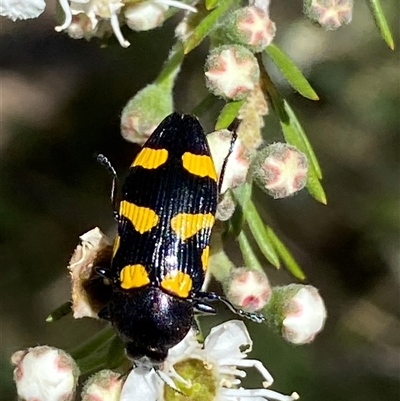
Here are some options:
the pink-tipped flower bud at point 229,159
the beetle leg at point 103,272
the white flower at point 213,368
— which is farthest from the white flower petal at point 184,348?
the pink-tipped flower bud at point 229,159

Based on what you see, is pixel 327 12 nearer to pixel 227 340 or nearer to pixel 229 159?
pixel 229 159

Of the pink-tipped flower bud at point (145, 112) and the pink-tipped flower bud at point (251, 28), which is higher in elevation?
the pink-tipped flower bud at point (251, 28)

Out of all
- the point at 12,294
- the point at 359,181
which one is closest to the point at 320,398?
the point at 359,181

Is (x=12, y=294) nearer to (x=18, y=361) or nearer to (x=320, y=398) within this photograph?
(x=320, y=398)

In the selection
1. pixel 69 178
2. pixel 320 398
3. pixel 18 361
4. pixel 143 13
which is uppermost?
pixel 143 13

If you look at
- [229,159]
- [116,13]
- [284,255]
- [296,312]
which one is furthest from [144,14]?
[296,312]

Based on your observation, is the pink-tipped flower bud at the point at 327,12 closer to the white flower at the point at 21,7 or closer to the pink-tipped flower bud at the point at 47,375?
the white flower at the point at 21,7
